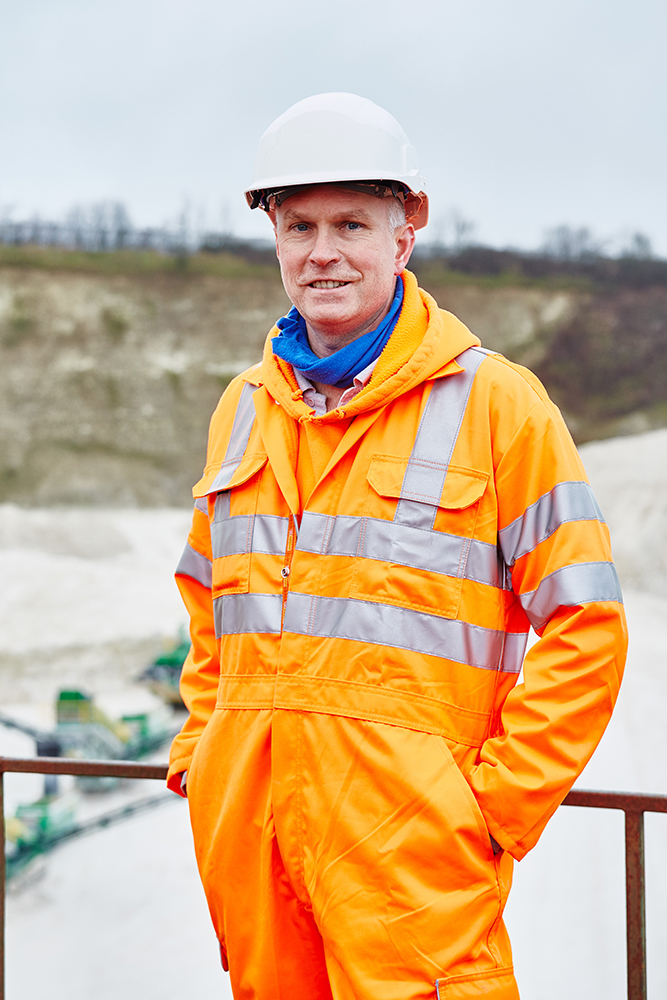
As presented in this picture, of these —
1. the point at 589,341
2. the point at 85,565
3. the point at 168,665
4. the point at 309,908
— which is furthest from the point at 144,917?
the point at 589,341

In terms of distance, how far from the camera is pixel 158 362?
27156 mm

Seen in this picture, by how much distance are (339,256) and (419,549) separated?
20.6 inches

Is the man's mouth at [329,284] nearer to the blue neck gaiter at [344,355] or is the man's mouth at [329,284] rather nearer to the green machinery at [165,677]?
the blue neck gaiter at [344,355]

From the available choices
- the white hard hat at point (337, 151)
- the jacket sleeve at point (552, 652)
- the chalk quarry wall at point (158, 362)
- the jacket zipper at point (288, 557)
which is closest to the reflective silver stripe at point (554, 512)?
the jacket sleeve at point (552, 652)

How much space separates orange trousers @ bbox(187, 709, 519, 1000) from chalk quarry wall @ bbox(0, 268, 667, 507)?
2402 centimetres

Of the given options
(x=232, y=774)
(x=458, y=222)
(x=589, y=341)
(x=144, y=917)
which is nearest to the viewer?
(x=232, y=774)

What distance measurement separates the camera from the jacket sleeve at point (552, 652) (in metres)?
1.35

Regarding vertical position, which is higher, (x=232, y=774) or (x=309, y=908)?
(x=232, y=774)

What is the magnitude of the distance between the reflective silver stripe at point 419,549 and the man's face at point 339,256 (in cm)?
37

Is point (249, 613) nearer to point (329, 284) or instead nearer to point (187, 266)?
point (329, 284)

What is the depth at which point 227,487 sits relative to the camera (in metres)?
1.66

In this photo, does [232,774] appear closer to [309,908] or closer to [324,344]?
[309,908]

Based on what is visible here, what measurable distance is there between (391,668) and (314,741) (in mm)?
171

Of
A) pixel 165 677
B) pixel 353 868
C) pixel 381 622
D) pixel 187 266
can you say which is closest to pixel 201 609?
pixel 381 622
